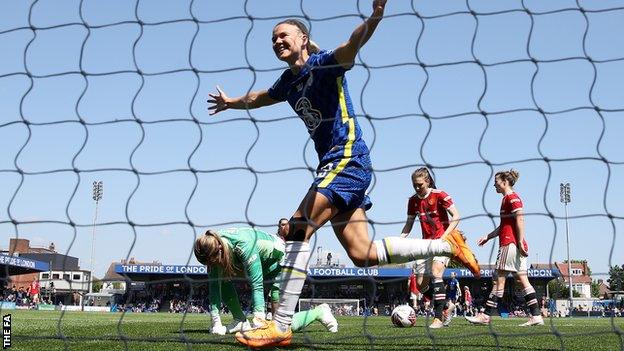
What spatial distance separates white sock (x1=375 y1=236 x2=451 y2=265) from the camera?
15.6 feet

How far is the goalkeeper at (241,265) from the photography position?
5.11 m

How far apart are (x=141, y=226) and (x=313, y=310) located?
6.94ft

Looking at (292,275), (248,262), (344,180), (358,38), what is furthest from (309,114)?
(248,262)

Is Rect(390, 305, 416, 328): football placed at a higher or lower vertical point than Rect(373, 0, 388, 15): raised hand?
lower

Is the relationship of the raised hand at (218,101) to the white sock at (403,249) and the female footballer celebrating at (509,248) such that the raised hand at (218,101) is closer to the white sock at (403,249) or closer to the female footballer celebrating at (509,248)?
the white sock at (403,249)

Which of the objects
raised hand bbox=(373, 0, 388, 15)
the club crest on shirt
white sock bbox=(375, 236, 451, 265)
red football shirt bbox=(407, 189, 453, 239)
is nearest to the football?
red football shirt bbox=(407, 189, 453, 239)

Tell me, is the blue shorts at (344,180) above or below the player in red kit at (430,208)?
above

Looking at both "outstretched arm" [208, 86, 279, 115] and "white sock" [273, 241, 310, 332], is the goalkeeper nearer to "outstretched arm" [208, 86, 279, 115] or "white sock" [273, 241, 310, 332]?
"white sock" [273, 241, 310, 332]

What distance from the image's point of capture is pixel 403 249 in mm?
4766

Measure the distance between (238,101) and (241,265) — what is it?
1242 mm

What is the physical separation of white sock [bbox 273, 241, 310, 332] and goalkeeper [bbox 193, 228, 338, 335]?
0.20 metres

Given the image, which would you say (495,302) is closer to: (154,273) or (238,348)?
(238,348)

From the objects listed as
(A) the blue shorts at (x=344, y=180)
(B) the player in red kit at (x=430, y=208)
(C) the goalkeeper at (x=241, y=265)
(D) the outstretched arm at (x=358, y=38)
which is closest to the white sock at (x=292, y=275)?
(C) the goalkeeper at (x=241, y=265)

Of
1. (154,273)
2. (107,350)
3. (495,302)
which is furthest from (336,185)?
(154,273)
